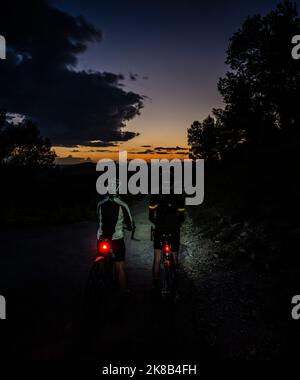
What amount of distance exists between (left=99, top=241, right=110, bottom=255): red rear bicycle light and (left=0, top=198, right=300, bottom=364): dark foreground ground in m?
1.01

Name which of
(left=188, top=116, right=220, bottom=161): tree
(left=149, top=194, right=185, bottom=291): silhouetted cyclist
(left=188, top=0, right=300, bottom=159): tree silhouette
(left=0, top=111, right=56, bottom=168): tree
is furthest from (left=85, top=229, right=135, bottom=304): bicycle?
(left=188, top=116, right=220, bottom=161): tree

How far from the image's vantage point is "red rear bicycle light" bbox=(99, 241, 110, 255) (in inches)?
231

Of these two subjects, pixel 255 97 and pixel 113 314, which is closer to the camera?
pixel 113 314

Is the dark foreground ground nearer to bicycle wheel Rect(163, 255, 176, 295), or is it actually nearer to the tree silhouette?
bicycle wheel Rect(163, 255, 176, 295)

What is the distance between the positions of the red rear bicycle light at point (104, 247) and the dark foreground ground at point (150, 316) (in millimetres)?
1007

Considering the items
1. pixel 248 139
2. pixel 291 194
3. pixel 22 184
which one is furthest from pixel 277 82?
pixel 22 184

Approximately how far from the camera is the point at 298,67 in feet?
75.1

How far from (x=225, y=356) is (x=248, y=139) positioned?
24.4m

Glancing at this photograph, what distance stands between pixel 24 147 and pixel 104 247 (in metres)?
36.0

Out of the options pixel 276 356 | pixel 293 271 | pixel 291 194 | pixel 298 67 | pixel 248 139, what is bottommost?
pixel 276 356

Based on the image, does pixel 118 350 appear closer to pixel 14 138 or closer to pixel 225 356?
pixel 225 356

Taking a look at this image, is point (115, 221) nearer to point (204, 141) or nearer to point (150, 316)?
point (150, 316)

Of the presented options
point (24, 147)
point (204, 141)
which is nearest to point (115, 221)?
point (24, 147)

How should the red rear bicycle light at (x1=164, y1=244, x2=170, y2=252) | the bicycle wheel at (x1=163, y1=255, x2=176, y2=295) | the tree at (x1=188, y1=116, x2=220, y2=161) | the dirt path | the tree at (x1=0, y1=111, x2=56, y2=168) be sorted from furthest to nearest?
the tree at (x1=188, y1=116, x2=220, y2=161) → the tree at (x1=0, y1=111, x2=56, y2=168) → the red rear bicycle light at (x1=164, y1=244, x2=170, y2=252) → the bicycle wheel at (x1=163, y1=255, x2=176, y2=295) → the dirt path
